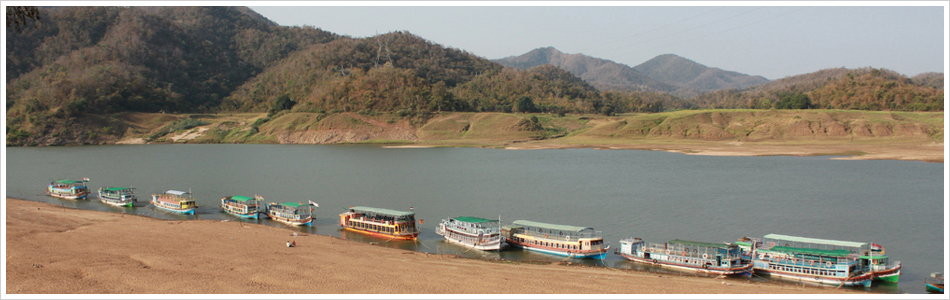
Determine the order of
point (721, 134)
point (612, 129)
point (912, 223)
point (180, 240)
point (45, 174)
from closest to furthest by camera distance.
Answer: point (180, 240)
point (912, 223)
point (45, 174)
point (721, 134)
point (612, 129)

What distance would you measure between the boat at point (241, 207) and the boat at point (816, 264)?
2942 centimetres

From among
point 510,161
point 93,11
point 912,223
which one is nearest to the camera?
point 912,223

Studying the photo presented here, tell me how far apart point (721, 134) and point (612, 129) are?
61.9 ft

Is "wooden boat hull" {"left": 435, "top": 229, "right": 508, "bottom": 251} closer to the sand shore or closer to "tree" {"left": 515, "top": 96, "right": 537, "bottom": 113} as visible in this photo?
the sand shore

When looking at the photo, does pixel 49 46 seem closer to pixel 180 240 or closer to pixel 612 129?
pixel 612 129

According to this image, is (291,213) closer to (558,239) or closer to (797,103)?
(558,239)

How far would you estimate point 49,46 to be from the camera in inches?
6511

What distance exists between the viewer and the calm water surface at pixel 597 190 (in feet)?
111

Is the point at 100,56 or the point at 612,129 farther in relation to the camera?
the point at 100,56

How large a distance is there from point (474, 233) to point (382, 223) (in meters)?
5.79

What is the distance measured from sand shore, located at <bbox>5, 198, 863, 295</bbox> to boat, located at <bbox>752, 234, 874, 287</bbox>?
1.76 m

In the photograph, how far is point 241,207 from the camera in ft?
135

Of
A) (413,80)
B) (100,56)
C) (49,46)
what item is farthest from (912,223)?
(49,46)

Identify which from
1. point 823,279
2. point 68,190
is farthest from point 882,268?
point 68,190
